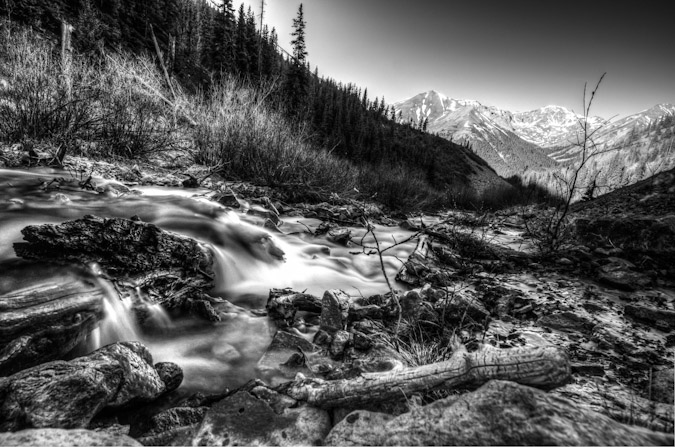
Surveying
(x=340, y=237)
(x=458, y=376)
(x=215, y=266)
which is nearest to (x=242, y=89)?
(x=340, y=237)

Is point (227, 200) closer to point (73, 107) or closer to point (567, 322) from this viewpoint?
point (73, 107)

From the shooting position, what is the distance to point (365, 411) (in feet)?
3.87

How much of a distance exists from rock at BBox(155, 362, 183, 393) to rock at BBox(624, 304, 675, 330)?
3.98 m

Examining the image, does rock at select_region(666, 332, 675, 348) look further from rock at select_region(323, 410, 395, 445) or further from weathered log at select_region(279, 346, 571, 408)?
rock at select_region(323, 410, 395, 445)

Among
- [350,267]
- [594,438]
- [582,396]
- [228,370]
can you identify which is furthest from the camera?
[350,267]

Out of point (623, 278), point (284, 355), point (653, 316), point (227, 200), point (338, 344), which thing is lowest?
point (284, 355)

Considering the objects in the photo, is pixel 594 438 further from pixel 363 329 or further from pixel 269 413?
pixel 363 329

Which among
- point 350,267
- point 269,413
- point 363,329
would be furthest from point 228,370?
point 350,267

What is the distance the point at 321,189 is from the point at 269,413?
22.6ft

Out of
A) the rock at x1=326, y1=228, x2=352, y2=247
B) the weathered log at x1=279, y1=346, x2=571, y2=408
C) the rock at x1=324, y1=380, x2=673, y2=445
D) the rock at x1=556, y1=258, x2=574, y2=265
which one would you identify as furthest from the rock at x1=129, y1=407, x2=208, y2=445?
the rock at x1=556, y1=258, x2=574, y2=265

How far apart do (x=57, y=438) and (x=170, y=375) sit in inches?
33.3

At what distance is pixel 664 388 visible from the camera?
142cm

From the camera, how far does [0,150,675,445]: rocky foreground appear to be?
102 centimetres

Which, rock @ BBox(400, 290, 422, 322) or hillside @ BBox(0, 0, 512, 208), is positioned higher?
hillside @ BBox(0, 0, 512, 208)
